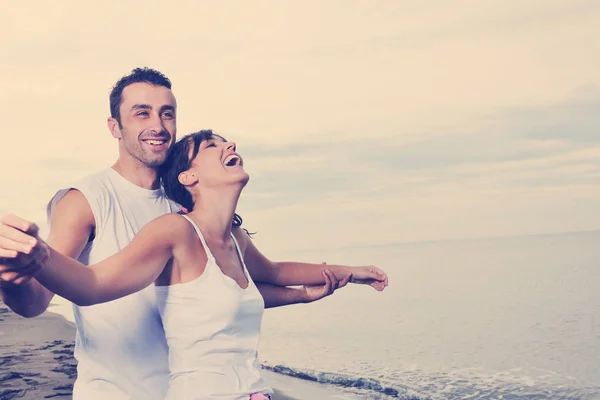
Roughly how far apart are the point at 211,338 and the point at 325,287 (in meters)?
1.27

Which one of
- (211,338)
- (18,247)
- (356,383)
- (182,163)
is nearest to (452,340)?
A: (356,383)

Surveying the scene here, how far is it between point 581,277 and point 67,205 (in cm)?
3475

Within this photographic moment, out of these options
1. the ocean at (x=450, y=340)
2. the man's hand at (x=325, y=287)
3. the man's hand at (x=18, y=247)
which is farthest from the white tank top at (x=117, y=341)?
the ocean at (x=450, y=340)

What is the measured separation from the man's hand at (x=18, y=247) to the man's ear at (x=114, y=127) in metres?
2.04

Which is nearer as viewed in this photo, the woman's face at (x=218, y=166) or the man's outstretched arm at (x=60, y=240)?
the man's outstretched arm at (x=60, y=240)

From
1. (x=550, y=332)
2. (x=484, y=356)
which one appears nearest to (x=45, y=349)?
(x=484, y=356)

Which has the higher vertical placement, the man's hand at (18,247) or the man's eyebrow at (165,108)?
the man's eyebrow at (165,108)

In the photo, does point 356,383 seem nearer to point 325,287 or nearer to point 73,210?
point 325,287

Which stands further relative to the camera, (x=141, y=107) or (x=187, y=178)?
(x=141, y=107)

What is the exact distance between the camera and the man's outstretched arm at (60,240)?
3205mm

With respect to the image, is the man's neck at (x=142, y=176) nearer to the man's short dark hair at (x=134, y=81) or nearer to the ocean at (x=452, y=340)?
the man's short dark hair at (x=134, y=81)

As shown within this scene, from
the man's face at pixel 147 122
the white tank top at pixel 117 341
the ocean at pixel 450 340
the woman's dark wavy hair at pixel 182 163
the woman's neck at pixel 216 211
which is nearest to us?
the woman's neck at pixel 216 211

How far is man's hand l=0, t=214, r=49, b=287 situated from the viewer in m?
2.47

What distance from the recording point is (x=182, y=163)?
11.9 ft
